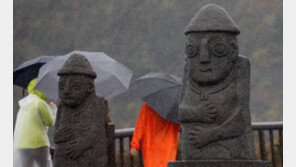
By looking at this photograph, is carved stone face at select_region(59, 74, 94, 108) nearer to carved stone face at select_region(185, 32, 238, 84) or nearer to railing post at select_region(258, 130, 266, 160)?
carved stone face at select_region(185, 32, 238, 84)

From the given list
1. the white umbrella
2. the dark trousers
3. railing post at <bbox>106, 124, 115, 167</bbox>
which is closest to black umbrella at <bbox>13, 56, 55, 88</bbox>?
the white umbrella

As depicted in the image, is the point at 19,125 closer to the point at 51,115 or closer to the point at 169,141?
the point at 51,115

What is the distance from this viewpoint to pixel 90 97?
4848 millimetres

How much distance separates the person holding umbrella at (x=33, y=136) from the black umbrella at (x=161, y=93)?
1544 millimetres

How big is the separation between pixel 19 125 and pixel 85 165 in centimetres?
219

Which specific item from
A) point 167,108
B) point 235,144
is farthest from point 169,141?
point 235,144

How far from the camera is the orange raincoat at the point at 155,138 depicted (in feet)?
17.7

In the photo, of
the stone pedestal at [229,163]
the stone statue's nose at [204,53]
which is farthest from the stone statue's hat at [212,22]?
the stone pedestal at [229,163]

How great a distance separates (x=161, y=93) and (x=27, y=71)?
2.72m

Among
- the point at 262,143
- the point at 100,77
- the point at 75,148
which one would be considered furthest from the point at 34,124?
the point at 262,143

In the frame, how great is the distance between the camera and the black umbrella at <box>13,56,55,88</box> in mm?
7078

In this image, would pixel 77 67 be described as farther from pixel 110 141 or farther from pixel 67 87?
pixel 110 141

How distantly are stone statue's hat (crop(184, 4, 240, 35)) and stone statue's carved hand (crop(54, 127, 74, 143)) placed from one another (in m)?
1.73

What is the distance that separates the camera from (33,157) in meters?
6.29
